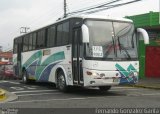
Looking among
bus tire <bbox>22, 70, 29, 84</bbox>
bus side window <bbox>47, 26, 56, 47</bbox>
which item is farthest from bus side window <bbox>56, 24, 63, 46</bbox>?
bus tire <bbox>22, 70, 29, 84</bbox>

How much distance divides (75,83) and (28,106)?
426 cm

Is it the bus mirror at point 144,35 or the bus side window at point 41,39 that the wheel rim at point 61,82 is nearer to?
the bus side window at point 41,39

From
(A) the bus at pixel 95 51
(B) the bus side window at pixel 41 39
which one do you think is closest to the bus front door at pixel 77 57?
(A) the bus at pixel 95 51

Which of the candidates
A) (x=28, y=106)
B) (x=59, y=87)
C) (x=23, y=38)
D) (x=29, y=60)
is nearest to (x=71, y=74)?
(x=59, y=87)

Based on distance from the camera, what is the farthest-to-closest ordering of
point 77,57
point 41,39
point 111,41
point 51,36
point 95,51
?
point 41,39 < point 51,36 < point 77,57 < point 111,41 < point 95,51

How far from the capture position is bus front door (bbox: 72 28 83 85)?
17016 millimetres

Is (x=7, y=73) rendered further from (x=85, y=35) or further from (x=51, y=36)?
(x=85, y=35)

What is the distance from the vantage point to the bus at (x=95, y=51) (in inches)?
650

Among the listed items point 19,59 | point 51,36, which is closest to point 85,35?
point 51,36

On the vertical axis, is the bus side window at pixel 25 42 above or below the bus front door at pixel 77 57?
above

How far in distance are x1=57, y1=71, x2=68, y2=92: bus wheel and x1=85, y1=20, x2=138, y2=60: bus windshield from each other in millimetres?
2697

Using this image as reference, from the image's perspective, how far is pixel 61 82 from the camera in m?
19.0

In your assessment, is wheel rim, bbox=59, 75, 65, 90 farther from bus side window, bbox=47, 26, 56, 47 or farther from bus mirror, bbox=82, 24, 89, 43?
bus mirror, bbox=82, 24, 89, 43

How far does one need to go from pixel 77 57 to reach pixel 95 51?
1122 millimetres
